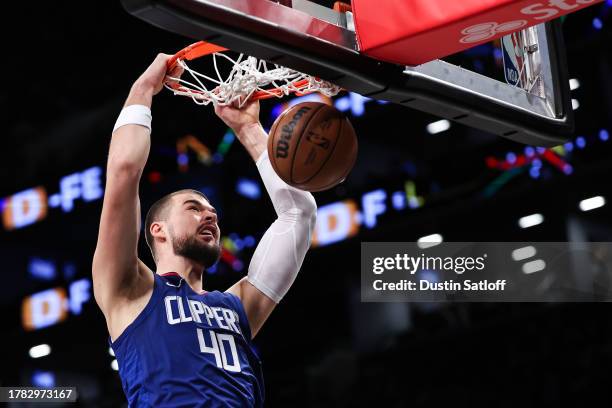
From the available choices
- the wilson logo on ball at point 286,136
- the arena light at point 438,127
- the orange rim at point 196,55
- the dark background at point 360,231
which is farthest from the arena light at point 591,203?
the wilson logo on ball at point 286,136

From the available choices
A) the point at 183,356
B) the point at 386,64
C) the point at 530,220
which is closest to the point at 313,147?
the point at 386,64

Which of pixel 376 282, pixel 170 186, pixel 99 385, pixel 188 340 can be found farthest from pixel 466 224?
pixel 188 340

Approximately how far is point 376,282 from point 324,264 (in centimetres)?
57

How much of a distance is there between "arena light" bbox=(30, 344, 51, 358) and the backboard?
8159mm

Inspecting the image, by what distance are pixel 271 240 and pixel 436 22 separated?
1.18 metres

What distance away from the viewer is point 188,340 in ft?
11.3

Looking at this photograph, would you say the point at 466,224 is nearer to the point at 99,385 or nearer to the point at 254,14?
the point at 99,385

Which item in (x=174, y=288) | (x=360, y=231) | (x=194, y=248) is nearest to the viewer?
(x=174, y=288)

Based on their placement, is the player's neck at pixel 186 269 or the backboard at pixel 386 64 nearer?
the backboard at pixel 386 64

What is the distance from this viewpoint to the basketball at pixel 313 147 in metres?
3.35

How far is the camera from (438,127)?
32.7 ft

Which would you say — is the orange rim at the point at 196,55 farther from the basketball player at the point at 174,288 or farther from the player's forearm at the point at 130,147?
the player's forearm at the point at 130,147

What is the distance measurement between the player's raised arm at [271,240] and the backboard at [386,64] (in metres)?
0.75

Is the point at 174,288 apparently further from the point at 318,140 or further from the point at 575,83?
the point at 575,83
